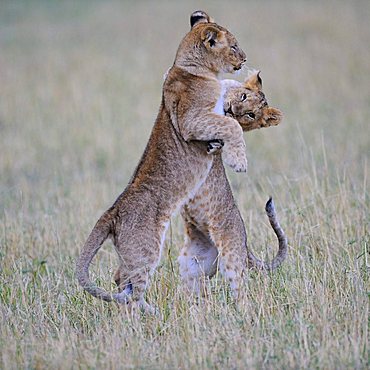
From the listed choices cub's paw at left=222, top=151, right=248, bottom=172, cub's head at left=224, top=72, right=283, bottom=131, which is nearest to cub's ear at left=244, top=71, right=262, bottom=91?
cub's head at left=224, top=72, right=283, bottom=131

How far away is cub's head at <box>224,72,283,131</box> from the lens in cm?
632

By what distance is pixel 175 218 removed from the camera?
8.09 m

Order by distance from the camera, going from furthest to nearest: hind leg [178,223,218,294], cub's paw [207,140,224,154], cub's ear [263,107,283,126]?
cub's ear [263,107,283,126], hind leg [178,223,218,294], cub's paw [207,140,224,154]

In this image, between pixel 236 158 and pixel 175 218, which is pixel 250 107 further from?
pixel 175 218

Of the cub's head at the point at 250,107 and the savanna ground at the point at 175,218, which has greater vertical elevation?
the cub's head at the point at 250,107

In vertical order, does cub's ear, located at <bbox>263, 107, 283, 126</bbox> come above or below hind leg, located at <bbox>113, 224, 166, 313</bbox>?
above

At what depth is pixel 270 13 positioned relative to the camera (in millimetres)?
21172

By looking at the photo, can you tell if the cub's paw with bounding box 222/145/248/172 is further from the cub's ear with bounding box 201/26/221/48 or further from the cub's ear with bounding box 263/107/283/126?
the cub's ear with bounding box 201/26/221/48

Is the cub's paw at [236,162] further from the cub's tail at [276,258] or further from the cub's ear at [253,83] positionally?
the cub's ear at [253,83]

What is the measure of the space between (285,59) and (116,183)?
21.7 feet

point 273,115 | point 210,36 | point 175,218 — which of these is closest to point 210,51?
point 210,36

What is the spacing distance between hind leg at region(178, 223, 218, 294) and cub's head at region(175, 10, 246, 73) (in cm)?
115

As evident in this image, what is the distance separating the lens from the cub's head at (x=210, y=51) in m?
6.28

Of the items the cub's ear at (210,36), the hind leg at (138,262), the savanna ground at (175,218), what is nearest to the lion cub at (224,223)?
the savanna ground at (175,218)
